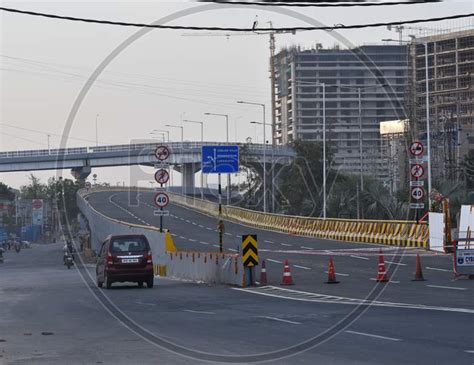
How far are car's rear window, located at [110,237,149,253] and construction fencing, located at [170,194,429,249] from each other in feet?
63.3

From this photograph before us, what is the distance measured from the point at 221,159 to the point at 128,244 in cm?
878

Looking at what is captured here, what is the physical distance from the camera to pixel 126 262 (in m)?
33.7

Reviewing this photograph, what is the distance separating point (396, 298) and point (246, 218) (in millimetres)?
62120

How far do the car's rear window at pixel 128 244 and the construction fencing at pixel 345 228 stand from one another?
63.3 feet

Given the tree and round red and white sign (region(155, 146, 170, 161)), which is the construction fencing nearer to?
round red and white sign (region(155, 146, 170, 161))

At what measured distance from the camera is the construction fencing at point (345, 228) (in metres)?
53.2

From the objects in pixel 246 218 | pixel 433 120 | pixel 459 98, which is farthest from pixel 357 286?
pixel 459 98

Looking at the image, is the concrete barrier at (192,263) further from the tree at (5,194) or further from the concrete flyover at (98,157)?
the tree at (5,194)

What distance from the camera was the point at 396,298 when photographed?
2489 centimetres

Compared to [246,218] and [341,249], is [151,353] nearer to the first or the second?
[341,249]

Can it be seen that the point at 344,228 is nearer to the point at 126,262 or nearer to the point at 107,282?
the point at 126,262

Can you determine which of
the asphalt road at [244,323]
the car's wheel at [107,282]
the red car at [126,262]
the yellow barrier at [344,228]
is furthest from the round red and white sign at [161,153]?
the yellow barrier at [344,228]

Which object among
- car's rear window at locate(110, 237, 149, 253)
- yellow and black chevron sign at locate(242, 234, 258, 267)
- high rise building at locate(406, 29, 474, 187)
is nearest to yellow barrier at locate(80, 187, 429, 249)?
car's rear window at locate(110, 237, 149, 253)

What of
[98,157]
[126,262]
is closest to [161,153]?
[126,262]
